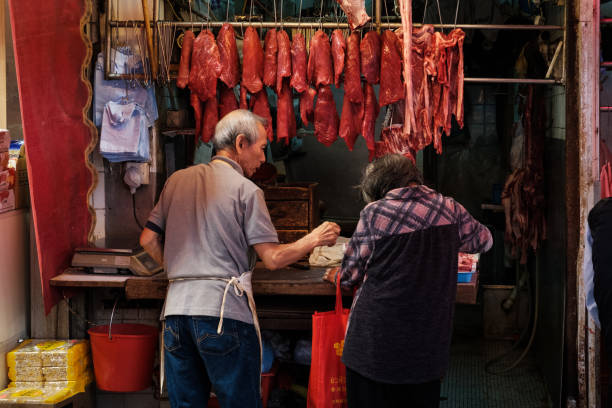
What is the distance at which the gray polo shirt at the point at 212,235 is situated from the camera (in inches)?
140

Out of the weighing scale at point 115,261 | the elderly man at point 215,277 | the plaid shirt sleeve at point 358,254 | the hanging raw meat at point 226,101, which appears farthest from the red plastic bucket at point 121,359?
the plaid shirt sleeve at point 358,254

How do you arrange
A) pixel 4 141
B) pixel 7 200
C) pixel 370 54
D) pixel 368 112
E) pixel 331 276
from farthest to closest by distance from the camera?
pixel 368 112, pixel 370 54, pixel 7 200, pixel 4 141, pixel 331 276

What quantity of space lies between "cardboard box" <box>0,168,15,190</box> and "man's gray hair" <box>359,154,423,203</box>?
2.74m

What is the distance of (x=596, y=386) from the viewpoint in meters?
4.82

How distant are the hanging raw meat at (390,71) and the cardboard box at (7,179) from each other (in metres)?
2.71

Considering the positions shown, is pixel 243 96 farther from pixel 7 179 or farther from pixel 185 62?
pixel 7 179

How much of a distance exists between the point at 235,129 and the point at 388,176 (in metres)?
0.87

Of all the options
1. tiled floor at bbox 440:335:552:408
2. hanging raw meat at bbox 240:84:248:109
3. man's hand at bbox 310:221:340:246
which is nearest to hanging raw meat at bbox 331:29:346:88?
hanging raw meat at bbox 240:84:248:109

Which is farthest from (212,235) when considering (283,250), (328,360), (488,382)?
(488,382)

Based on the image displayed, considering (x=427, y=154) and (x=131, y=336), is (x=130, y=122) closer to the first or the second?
(x=131, y=336)

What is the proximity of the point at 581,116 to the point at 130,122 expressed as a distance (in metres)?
3.23

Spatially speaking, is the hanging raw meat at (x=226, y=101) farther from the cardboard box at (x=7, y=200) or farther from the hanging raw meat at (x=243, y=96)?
the cardboard box at (x=7, y=200)

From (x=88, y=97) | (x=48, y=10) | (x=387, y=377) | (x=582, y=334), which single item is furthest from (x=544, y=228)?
(x=48, y=10)

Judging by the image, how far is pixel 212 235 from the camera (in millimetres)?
3561
